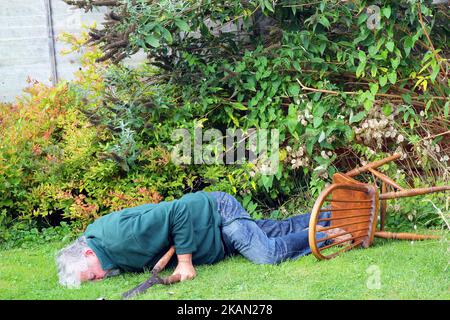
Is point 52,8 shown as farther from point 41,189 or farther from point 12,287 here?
point 12,287

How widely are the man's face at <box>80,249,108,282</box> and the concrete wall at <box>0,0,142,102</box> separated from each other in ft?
9.21

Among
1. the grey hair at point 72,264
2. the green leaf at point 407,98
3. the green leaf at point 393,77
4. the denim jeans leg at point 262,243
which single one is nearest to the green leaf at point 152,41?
the denim jeans leg at point 262,243

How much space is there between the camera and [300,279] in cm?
407

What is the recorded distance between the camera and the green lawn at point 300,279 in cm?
378

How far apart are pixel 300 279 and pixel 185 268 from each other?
71cm

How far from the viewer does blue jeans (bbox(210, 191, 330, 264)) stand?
4480 mm

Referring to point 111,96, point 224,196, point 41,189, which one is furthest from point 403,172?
point 41,189

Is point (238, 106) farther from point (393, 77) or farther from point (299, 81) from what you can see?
point (393, 77)

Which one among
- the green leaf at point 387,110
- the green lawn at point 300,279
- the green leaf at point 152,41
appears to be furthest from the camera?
the green leaf at point 387,110

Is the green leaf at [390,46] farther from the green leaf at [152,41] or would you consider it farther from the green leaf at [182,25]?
the green leaf at [152,41]

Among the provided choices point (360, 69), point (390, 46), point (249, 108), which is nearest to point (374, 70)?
point (360, 69)

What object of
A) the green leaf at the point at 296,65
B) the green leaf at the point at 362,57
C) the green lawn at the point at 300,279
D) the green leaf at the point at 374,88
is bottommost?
the green lawn at the point at 300,279

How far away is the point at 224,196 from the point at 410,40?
185 cm

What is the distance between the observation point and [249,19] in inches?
228
